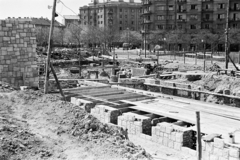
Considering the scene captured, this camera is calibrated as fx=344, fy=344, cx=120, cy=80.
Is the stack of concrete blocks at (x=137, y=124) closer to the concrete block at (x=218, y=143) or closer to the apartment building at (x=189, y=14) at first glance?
the concrete block at (x=218, y=143)

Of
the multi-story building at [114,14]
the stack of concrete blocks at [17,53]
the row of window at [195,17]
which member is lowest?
the stack of concrete blocks at [17,53]

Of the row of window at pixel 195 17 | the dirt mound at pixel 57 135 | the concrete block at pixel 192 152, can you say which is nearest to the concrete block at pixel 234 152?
the concrete block at pixel 192 152

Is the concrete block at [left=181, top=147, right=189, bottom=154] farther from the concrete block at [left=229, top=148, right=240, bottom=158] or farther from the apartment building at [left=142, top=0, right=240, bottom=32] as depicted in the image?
the apartment building at [left=142, top=0, right=240, bottom=32]

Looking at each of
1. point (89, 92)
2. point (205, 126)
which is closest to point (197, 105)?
point (205, 126)

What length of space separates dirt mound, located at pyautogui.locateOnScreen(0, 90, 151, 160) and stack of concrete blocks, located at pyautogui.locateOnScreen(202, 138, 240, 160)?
2661 millimetres

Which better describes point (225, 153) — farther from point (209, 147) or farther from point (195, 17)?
point (195, 17)

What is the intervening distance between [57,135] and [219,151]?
4.41 metres

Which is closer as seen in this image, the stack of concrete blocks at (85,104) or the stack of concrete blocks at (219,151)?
the stack of concrete blocks at (219,151)

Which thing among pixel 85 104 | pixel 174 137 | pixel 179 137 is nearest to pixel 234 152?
pixel 179 137

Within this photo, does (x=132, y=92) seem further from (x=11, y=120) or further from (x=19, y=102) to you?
(x=11, y=120)

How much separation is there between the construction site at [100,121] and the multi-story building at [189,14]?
1677 inches

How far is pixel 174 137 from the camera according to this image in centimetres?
1060

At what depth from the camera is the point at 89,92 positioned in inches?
671

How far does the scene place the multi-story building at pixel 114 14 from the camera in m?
89.6
